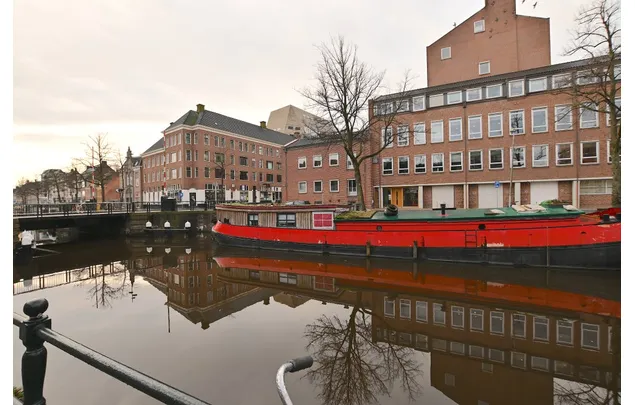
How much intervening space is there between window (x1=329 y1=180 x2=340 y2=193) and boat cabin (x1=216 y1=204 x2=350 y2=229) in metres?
14.5

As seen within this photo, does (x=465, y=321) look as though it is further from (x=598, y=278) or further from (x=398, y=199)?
(x=398, y=199)

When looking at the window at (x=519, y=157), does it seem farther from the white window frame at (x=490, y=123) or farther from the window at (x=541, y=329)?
the window at (x=541, y=329)

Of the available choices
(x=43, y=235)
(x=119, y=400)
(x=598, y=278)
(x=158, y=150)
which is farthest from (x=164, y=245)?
(x=158, y=150)

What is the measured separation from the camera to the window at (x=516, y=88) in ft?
87.9

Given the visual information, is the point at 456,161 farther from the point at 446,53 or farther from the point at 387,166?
the point at 446,53

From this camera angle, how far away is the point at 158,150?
56969mm

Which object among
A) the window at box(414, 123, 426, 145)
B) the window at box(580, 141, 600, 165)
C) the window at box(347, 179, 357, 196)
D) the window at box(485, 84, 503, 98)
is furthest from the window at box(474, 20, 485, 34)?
the window at box(347, 179, 357, 196)

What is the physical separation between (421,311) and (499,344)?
235cm

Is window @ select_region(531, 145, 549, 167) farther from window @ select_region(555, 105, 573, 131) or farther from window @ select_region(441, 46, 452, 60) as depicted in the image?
window @ select_region(441, 46, 452, 60)

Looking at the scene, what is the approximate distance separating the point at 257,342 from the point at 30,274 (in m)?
14.6

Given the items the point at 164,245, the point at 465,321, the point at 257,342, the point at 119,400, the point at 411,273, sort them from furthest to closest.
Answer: the point at 164,245 < the point at 411,273 < the point at 465,321 < the point at 257,342 < the point at 119,400

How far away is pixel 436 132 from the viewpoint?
97.7 feet

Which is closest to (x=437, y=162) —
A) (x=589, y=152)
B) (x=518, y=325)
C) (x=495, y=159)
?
(x=495, y=159)

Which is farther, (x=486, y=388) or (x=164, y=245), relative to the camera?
(x=164, y=245)
